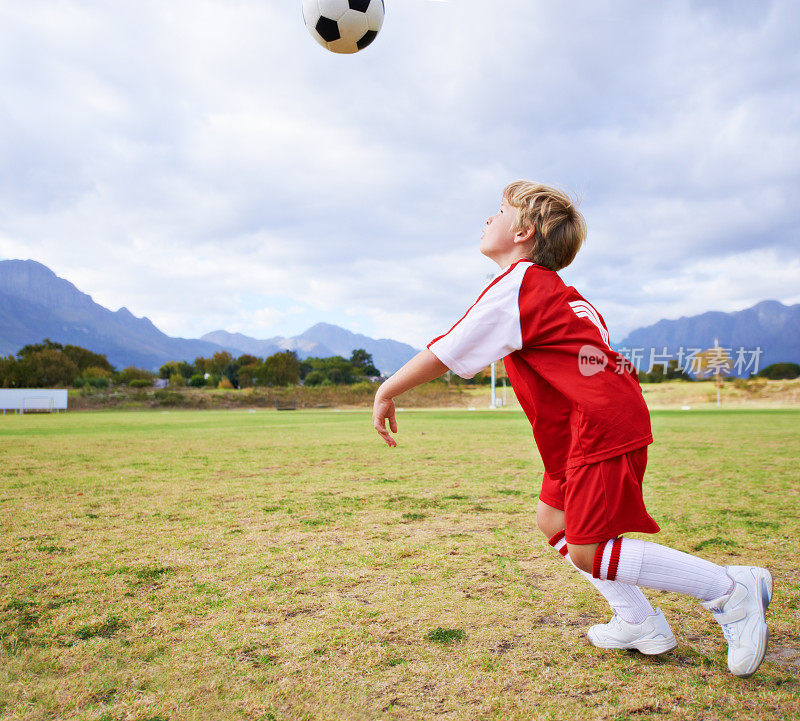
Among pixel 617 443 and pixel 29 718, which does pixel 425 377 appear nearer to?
pixel 617 443

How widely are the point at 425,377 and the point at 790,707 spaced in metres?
1.47

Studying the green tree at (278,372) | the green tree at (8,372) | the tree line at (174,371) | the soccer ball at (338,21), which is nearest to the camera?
the soccer ball at (338,21)

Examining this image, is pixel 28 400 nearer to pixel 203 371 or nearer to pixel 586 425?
pixel 586 425

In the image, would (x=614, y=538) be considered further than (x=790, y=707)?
Yes

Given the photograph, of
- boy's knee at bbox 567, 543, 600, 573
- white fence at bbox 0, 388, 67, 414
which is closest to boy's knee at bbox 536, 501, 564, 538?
boy's knee at bbox 567, 543, 600, 573

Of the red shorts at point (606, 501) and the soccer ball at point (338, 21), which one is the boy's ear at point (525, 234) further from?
the soccer ball at point (338, 21)

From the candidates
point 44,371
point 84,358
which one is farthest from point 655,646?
point 84,358

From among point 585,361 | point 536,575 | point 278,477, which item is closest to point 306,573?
point 536,575

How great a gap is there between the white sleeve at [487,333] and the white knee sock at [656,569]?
0.71 meters

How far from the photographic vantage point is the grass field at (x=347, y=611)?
1718mm

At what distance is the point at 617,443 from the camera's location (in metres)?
1.75

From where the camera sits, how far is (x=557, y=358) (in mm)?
1847

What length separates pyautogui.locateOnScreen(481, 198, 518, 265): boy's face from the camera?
211 centimetres

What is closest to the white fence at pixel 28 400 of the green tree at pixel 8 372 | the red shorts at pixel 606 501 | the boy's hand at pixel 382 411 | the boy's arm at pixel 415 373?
the green tree at pixel 8 372
